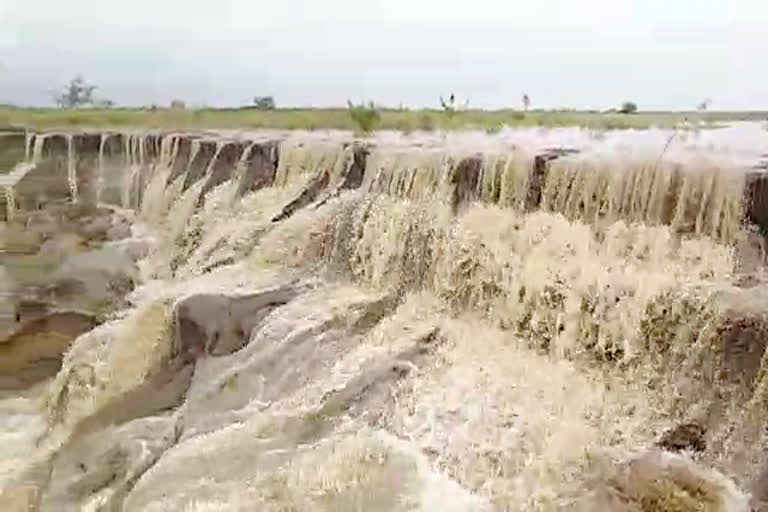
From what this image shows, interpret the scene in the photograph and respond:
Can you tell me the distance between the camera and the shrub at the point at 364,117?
1438cm

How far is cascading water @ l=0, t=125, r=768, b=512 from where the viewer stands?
4891mm

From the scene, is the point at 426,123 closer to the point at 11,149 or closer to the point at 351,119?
the point at 351,119

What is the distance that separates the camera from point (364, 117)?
1475cm

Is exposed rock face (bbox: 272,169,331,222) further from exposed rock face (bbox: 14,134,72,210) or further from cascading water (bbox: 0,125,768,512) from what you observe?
exposed rock face (bbox: 14,134,72,210)

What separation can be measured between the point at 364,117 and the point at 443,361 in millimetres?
9053

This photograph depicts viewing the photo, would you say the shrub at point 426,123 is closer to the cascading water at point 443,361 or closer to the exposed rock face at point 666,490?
the cascading water at point 443,361

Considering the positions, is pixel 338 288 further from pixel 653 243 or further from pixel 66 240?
pixel 66 240

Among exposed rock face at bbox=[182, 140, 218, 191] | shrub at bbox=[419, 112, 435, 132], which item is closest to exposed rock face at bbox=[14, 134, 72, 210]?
exposed rock face at bbox=[182, 140, 218, 191]

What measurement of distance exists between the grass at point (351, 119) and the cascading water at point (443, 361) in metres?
4.78

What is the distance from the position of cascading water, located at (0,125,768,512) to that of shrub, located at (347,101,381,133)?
4830 mm

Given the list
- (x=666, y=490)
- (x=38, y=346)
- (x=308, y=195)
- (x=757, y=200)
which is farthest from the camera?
(x=308, y=195)

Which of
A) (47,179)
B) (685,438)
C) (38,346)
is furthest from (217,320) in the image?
(47,179)

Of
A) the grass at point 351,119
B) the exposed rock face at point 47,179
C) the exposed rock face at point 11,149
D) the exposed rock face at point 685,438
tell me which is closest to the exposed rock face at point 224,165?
the grass at point 351,119

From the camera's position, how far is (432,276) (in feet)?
24.4
